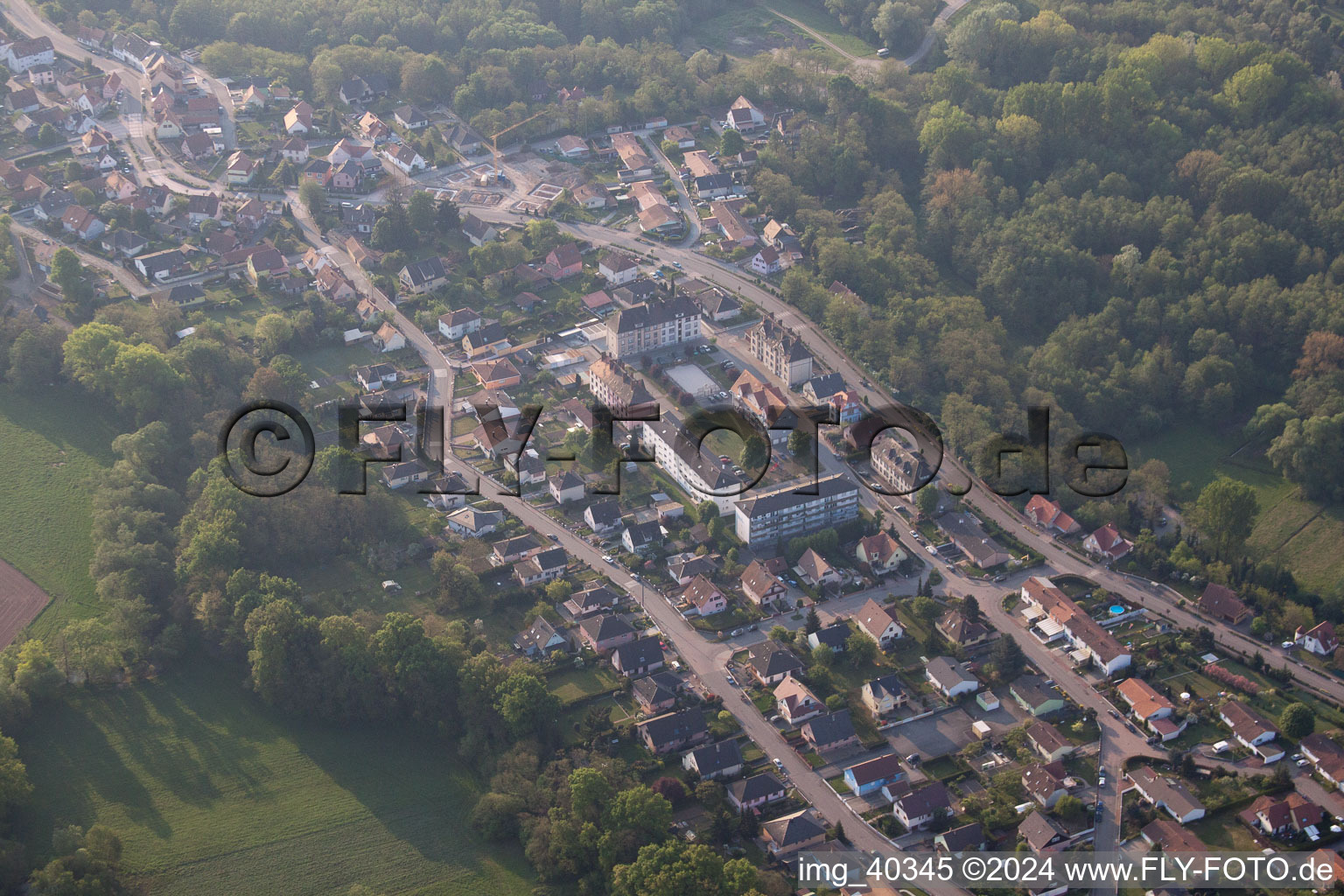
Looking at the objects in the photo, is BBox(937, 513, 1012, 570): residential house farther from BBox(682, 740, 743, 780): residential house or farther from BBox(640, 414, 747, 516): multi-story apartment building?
BBox(682, 740, 743, 780): residential house

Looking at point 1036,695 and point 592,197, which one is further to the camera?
point 592,197

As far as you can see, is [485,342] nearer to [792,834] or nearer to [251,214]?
[251,214]

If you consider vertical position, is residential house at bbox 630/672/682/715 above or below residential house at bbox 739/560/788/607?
below

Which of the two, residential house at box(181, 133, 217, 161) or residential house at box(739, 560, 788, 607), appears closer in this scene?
residential house at box(739, 560, 788, 607)

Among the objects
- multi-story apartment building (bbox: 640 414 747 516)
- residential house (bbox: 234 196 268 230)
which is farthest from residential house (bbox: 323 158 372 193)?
multi-story apartment building (bbox: 640 414 747 516)

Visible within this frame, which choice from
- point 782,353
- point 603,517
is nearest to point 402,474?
point 603,517

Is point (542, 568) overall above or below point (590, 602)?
above
